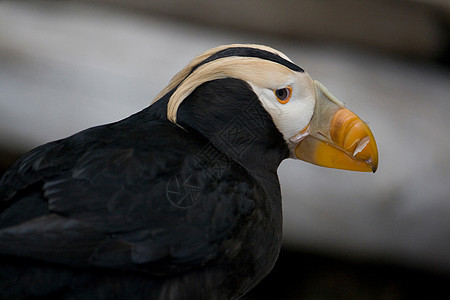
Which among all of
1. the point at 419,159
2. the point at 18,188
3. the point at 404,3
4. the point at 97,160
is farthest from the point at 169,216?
the point at 404,3

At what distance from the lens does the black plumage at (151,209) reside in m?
0.92

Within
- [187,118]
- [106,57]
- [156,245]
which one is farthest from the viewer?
[106,57]

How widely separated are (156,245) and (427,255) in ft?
5.86

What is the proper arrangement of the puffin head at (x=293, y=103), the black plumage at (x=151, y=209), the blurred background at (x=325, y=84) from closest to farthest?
the black plumage at (x=151, y=209), the puffin head at (x=293, y=103), the blurred background at (x=325, y=84)

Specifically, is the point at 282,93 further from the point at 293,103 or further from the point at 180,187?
the point at 180,187

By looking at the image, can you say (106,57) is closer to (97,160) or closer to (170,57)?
(170,57)

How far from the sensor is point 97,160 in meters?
1.01

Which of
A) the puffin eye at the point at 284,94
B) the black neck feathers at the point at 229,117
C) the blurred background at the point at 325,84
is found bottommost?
the blurred background at the point at 325,84

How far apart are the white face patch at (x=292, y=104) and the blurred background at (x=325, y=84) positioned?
1093mm

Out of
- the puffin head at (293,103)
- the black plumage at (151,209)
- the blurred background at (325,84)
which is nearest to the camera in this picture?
the black plumage at (151,209)

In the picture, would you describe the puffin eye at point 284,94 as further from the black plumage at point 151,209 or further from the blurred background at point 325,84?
the blurred background at point 325,84

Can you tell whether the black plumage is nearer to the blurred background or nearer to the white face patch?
the white face patch

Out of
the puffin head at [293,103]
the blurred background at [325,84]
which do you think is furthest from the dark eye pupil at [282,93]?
the blurred background at [325,84]

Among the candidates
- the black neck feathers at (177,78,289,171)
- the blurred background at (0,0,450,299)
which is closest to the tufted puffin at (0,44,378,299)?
the black neck feathers at (177,78,289,171)
